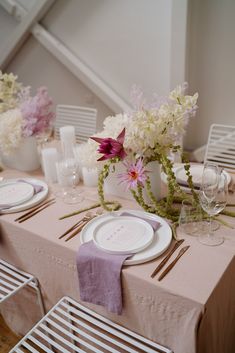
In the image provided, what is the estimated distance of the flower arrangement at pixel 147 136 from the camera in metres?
1.07

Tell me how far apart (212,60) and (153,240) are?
2.32 metres

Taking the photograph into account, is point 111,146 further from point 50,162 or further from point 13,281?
point 13,281

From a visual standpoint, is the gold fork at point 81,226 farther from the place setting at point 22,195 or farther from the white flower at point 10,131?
the white flower at point 10,131

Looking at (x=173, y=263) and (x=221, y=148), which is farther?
(x=221, y=148)

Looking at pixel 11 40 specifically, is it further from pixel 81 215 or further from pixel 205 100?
pixel 81 215

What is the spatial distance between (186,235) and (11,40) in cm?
356

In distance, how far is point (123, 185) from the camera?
1.33 metres

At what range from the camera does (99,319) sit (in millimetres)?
1107

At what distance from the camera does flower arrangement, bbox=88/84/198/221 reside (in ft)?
3.50

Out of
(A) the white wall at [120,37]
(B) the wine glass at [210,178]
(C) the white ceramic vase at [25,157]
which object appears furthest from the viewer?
(A) the white wall at [120,37]

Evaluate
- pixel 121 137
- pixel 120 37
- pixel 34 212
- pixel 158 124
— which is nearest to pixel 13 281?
pixel 34 212

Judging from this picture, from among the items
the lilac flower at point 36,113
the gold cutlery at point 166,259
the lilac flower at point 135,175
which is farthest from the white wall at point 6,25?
the gold cutlery at point 166,259

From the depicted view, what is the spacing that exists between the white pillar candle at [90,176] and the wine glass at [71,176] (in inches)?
1.6

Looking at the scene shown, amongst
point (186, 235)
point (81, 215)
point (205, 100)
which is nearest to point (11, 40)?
point (205, 100)
